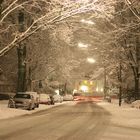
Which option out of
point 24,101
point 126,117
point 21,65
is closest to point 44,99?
point 21,65

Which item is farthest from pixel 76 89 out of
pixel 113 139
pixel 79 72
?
pixel 113 139

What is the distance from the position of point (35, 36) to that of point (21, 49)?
6218 mm

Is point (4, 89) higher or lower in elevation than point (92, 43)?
lower

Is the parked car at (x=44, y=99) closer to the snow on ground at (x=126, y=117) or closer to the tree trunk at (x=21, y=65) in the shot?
the tree trunk at (x=21, y=65)

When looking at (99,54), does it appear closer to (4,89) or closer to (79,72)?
(4,89)

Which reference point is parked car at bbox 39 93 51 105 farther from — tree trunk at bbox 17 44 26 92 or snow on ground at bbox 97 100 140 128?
snow on ground at bbox 97 100 140 128

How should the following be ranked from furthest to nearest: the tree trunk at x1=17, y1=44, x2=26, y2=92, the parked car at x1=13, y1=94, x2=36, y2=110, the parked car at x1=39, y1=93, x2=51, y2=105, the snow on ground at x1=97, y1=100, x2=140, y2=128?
the parked car at x1=39, y1=93, x2=51, y2=105, the tree trunk at x1=17, y1=44, x2=26, y2=92, the parked car at x1=13, y1=94, x2=36, y2=110, the snow on ground at x1=97, y1=100, x2=140, y2=128

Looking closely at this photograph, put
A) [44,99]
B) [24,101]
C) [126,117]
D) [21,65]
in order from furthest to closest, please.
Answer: [44,99] → [21,65] → [24,101] → [126,117]

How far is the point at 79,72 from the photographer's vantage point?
407 ft

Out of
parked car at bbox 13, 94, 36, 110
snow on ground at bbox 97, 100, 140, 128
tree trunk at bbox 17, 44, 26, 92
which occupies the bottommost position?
snow on ground at bbox 97, 100, 140, 128

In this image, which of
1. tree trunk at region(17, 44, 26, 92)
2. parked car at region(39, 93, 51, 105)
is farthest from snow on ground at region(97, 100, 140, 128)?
parked car at region(39, 93, 51, 105)

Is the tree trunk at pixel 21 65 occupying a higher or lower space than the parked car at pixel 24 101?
higher

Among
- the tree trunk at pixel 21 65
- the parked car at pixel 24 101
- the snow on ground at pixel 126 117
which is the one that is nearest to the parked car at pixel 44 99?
the tree trunk at pixel 21 65

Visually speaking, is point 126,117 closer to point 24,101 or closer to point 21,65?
point 24,101
